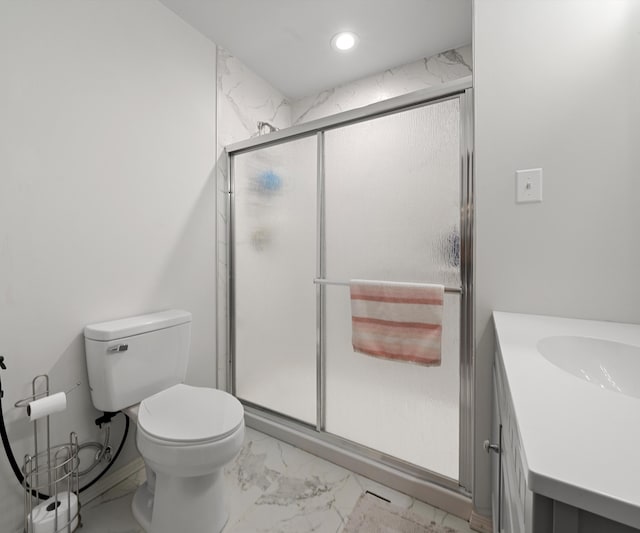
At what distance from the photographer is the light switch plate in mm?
1086

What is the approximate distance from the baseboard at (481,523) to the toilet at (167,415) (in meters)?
0.95

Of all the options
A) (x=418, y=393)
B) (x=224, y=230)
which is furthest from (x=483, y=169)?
(x=224, y=230)

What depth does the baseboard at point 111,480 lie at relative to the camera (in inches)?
53.6

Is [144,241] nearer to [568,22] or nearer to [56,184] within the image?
[56,184]

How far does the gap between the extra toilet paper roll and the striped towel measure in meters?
1.27

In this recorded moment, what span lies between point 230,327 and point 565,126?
1.96 m

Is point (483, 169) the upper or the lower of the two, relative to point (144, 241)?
upper

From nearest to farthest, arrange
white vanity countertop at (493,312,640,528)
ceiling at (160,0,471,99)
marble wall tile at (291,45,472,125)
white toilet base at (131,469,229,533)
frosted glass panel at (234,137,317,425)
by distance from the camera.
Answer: white vanity countertop at (493,312,640,528) < white toilet base at (131,469,229,533) < ceiling at (160,0,471,99) < frosted glass panel at (234,137,317,425) < marble wall tile at (291,45,472,125)

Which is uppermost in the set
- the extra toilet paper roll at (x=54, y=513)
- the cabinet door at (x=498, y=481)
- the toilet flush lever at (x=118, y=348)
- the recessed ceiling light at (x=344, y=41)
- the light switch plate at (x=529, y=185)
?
the recessed ceiling light at (x=344, y=41)

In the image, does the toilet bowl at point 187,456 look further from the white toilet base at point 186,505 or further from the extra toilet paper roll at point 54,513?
the extra toilet paper roll at point 54,513

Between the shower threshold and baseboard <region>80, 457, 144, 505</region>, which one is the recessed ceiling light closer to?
the shower threshold

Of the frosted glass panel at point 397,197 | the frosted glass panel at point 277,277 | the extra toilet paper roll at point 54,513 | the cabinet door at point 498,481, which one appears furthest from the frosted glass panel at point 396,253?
the extra toilet paper roll at point 54,513

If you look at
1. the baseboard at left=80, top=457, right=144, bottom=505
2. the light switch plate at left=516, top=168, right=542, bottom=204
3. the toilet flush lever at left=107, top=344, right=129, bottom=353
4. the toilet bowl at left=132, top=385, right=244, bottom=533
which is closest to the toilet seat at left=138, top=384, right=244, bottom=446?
the toilet bowl at left=132, top=385, right=244, bottom=533

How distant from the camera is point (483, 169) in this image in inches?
46.5
